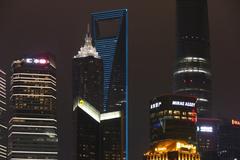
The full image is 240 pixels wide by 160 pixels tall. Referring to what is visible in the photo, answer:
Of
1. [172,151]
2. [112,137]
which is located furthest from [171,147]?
[112,137]

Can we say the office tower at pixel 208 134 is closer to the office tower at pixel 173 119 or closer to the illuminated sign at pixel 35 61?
the office tower at pixel 173 119

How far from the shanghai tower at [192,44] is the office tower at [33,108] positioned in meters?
24.8

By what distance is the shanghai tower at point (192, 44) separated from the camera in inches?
3652

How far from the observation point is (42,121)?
70250 mm

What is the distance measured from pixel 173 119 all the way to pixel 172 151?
4115 mm

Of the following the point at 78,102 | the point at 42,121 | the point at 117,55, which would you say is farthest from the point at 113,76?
the point at 78,102

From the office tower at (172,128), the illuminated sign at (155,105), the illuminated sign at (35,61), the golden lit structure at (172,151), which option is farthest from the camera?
the illuminated sign at (35,61)

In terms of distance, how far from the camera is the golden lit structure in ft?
182

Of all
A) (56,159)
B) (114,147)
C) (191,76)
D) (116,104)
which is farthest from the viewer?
(191,76)

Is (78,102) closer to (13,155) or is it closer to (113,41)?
(13,155)

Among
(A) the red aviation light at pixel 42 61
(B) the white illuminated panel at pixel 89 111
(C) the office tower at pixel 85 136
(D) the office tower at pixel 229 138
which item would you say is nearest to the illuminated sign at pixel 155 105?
(B) the white illuminated panel at pixel 89 111

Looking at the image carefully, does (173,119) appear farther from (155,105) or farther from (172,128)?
(155,105)

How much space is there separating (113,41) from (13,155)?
22.2m

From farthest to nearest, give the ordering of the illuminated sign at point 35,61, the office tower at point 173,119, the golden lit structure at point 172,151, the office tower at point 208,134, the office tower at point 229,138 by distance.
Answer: the office tower at point 208,134
the illuminated sign at point 35,61
the office tower at point 229,138
the office tower at point 173,119
the golden lit structure at point 172,151
